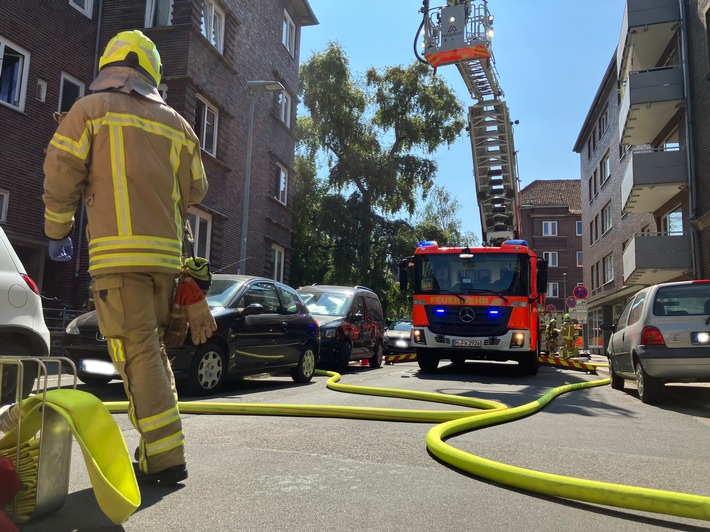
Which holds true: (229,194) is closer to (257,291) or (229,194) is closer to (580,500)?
(257,291)

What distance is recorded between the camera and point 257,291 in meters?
8.61

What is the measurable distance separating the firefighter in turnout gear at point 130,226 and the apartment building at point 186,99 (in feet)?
33.1

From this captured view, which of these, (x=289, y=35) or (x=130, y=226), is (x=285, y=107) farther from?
(x=130, y=226)

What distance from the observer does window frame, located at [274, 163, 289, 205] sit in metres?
22.8

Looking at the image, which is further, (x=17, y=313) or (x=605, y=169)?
(x=605, y=169)

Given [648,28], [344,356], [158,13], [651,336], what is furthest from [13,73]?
[648,28]

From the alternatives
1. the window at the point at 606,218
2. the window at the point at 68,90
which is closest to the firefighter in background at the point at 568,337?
the window at the point at 68,90

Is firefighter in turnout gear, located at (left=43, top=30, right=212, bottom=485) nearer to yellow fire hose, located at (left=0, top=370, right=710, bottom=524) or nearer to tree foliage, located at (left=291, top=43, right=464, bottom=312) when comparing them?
yellow fire hose, located at (left=0, top=370, right=710, bottom=524)

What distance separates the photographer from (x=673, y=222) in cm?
2284

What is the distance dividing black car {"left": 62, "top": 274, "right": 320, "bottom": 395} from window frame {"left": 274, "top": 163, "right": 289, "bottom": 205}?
44.5 ft

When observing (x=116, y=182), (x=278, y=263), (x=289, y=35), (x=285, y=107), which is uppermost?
(x=289, y=35)

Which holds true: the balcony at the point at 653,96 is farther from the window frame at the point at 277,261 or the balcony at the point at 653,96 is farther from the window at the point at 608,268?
the window frame at the point at 277,261

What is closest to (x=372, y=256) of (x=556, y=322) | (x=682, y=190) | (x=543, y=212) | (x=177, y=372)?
(x=556, y=322)

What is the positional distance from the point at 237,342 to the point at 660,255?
17122 mm
